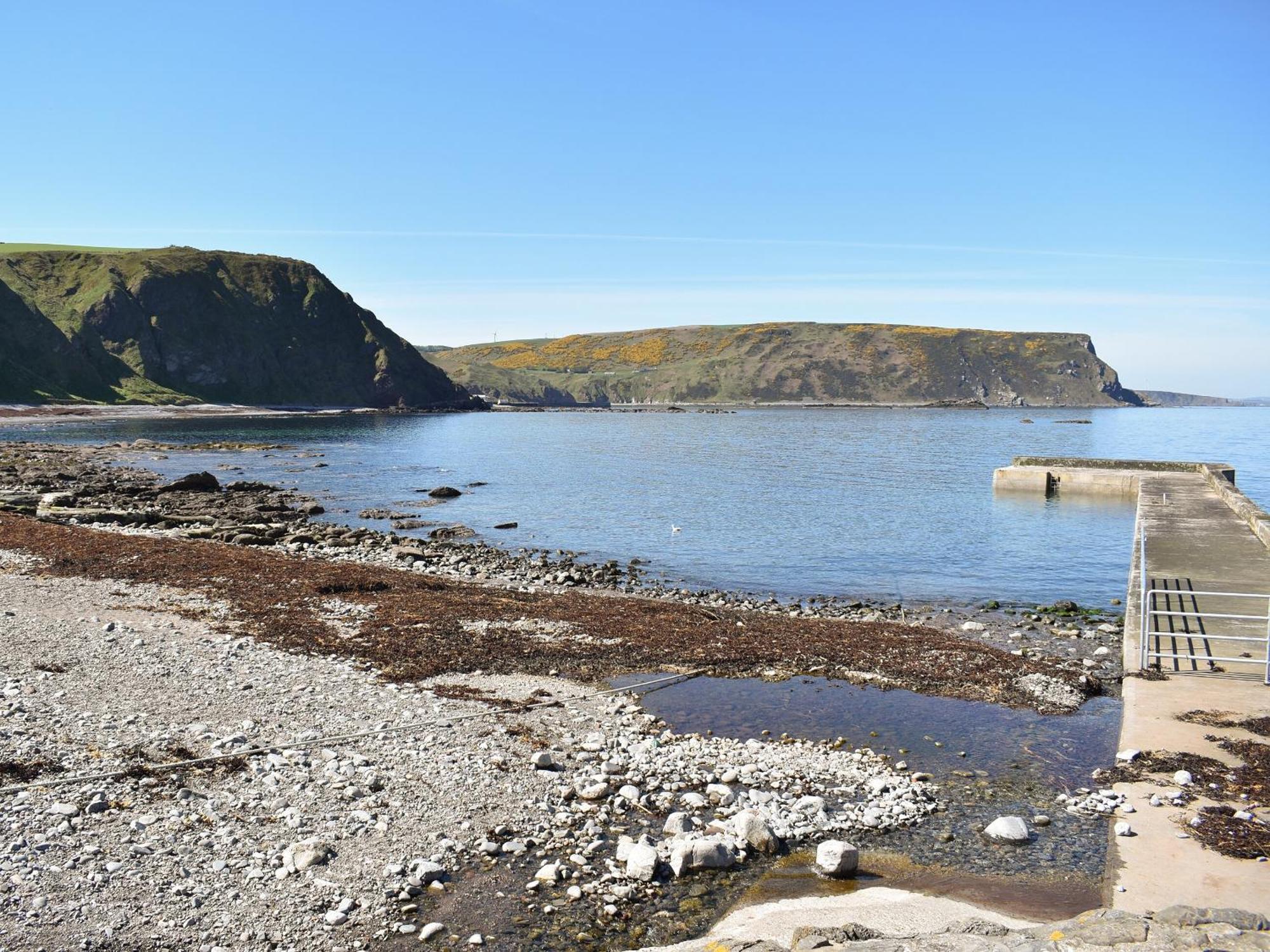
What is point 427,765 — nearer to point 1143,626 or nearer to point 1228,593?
point 1143,626

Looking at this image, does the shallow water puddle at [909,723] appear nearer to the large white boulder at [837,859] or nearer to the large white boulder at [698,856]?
the large white boulder at [837,859]

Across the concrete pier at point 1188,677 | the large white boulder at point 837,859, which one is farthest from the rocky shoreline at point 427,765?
the concrete pier at point 1188,677

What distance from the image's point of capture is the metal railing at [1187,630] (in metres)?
14.0

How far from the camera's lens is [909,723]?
1408 centimetres

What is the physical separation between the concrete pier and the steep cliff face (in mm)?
143411

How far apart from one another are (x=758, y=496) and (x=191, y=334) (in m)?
146

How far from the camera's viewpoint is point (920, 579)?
27969mm

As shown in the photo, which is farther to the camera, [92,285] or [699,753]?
[92,285]

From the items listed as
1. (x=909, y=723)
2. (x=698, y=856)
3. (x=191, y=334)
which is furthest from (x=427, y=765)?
(x=191, y=334)

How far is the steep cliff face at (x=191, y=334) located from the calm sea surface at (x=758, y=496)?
30589mm

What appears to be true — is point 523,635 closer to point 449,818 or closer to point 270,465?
point 449,818

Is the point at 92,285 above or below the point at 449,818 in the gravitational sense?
above

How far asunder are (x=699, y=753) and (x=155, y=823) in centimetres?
649

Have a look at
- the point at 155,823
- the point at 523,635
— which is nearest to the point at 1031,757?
the point at 523,635
